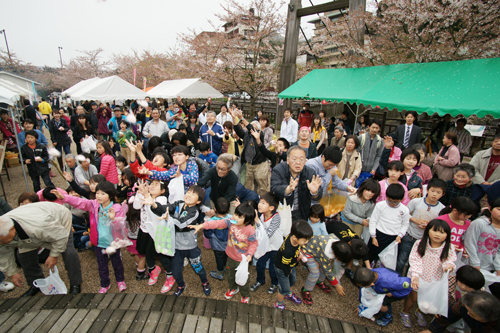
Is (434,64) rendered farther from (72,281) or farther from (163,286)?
(72,281)

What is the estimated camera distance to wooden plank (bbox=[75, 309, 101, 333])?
2.10m

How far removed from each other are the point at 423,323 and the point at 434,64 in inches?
270

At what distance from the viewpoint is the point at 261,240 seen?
9.26 feet

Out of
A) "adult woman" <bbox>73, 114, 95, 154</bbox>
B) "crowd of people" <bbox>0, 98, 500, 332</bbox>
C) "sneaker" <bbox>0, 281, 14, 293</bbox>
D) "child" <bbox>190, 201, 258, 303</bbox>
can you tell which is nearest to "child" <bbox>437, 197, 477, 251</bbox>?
"crowd of people" <bbox>0, 98, 500, 332</bbox>

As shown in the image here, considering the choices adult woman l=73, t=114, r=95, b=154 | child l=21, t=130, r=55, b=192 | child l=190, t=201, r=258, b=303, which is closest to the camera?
child l=190, t=201, r=258, b=303

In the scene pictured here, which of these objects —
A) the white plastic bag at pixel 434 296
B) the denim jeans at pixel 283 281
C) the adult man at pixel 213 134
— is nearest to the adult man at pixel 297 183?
the denim jeans at pixel 283 281

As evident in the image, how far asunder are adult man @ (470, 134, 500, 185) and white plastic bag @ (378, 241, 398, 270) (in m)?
2.09

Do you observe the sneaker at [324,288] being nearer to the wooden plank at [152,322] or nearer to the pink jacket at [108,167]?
the wooden plank at [152,322]

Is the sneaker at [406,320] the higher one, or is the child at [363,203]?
the child at [363,203]

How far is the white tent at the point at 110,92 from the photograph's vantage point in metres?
10.4

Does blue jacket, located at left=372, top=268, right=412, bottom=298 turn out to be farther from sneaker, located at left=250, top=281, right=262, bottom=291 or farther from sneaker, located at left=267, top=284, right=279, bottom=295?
sneaker, located at left=250, top=281, right=262, bottom=291

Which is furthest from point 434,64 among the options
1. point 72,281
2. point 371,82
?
point 72,281

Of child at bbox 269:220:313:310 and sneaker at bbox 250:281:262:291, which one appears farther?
sneaker at bbox 250:281:262:291

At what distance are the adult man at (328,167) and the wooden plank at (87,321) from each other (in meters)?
2.77
